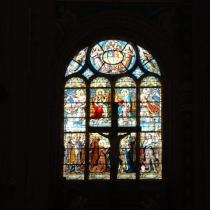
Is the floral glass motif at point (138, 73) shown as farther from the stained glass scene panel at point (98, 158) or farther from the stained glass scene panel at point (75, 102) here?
the stained glass scene panel at point (98, 158)

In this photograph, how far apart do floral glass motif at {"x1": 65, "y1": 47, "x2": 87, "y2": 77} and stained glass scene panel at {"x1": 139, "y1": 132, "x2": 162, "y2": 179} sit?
2.16m

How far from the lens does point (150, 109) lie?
18.6m

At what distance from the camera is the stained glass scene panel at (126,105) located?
18594 mm

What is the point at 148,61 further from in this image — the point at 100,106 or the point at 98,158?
the point at 98,158

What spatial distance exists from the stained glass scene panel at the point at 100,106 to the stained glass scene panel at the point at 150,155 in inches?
37.2

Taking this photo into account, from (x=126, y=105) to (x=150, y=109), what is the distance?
0.57 metres

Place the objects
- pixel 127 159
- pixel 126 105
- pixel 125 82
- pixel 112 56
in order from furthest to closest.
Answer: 1. pixel 112 56
2. pixel 125 82
3. pixel 126 105
4. pixel 127 159

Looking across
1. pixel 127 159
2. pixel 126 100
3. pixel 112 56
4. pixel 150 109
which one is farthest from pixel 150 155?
pixel 112 56

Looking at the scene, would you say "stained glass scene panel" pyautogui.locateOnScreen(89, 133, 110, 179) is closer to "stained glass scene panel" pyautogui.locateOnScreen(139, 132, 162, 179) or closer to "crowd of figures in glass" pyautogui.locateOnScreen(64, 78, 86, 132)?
"crowd of figures in glass" pyautogui.locateOnScreen(64, 78, 86, 132)

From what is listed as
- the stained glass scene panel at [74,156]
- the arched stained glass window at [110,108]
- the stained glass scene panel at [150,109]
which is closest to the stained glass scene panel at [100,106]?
the arched stained glass window at [110,108]
